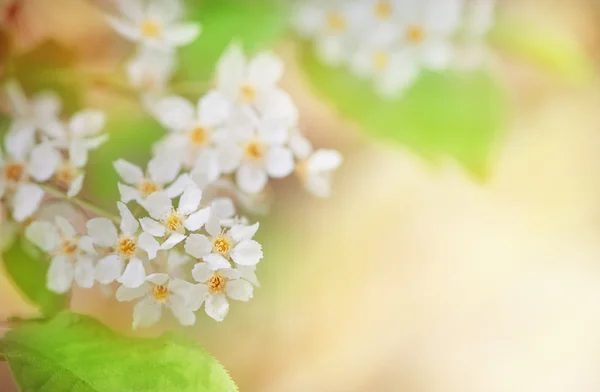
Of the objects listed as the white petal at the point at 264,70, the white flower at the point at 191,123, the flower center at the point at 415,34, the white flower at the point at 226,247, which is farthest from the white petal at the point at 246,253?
the flower center at the point at 415,34

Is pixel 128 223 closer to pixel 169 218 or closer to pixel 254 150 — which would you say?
pixel 169 218

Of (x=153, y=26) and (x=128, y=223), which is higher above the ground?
(x=153, y=26)

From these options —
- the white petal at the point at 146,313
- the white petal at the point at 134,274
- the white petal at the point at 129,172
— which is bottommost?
the white petal at the point at 146,313

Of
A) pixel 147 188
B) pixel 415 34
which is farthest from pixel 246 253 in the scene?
pixel 415 34

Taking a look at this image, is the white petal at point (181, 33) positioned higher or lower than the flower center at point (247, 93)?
higher

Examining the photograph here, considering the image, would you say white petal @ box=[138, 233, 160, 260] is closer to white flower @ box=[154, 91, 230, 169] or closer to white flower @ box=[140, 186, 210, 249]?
white flower @ box=[140, 186, 210, 249]

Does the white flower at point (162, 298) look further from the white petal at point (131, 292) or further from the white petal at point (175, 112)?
the white petal at point (175, 112)
